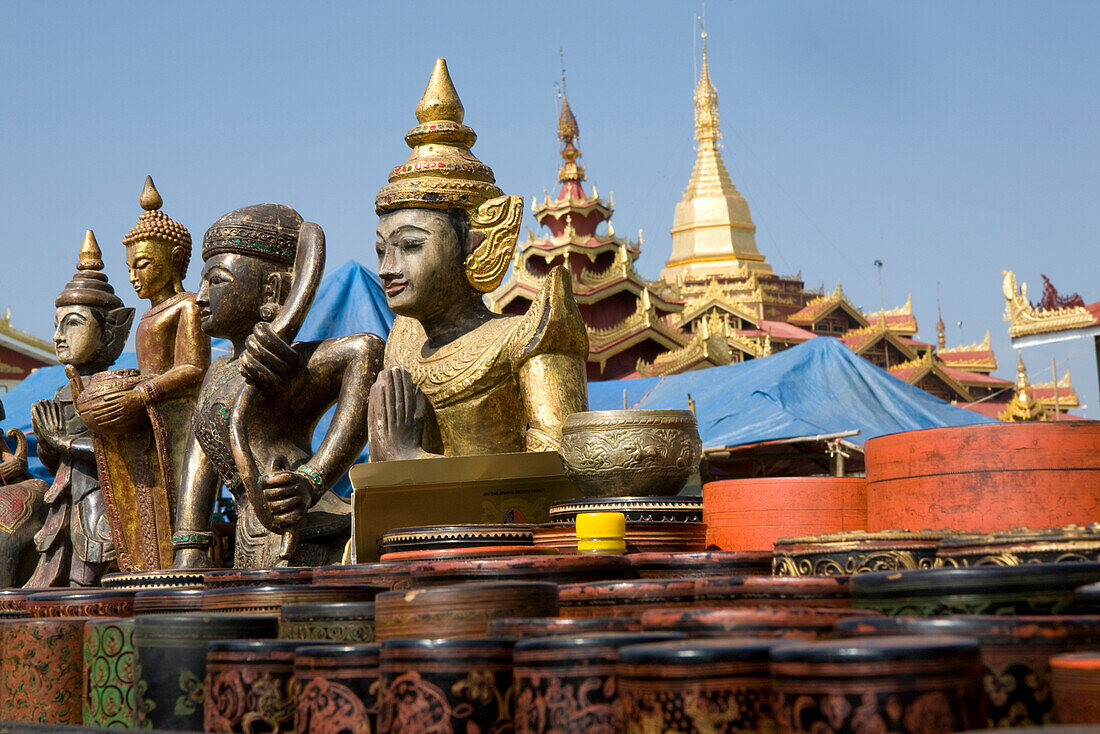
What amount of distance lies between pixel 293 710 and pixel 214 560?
105 inches

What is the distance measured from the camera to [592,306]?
2441cm

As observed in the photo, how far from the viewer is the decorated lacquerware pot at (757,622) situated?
1496mm

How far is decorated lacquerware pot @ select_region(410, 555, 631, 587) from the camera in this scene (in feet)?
6.65

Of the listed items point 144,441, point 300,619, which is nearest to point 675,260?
point 144,441

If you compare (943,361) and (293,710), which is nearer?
(293,710)

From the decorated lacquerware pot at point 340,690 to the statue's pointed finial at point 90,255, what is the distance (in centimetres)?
455

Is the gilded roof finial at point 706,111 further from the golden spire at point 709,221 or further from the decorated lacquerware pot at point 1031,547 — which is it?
the decorated lacquerware pot at point 1031,547

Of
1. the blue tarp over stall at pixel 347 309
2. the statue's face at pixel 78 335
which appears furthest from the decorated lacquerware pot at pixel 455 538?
the blue tarp over stall at pixel 347 309

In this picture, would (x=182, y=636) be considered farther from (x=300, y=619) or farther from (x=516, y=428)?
(x=516, y=428)

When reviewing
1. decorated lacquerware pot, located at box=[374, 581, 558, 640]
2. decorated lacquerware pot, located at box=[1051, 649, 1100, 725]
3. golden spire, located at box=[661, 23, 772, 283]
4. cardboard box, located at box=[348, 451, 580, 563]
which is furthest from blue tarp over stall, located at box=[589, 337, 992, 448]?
golden spire, located at box=[661, 23, 772, 283]

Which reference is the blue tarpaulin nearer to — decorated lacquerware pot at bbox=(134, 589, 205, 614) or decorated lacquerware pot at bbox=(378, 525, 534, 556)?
decorated lacquerware pot at bbox=(378, 525, 534, 556)

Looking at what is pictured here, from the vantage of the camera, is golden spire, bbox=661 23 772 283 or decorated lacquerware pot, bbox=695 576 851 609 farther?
golden spire, bbox=661 23 772 283

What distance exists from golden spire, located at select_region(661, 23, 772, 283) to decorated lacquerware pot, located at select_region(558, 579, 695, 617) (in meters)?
28.6

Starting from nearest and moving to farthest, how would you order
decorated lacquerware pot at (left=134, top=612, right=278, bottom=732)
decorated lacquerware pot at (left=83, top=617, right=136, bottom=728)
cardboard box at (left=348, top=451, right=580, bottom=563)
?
decorated lacquerware pot at (left=134, top=612, right=278, bottom=732)
decorated lacquerware pot at (left=83, top=617, right=136, bottom=728)
cardboard box at (left=348, top=451, right=580, bottom=563)
